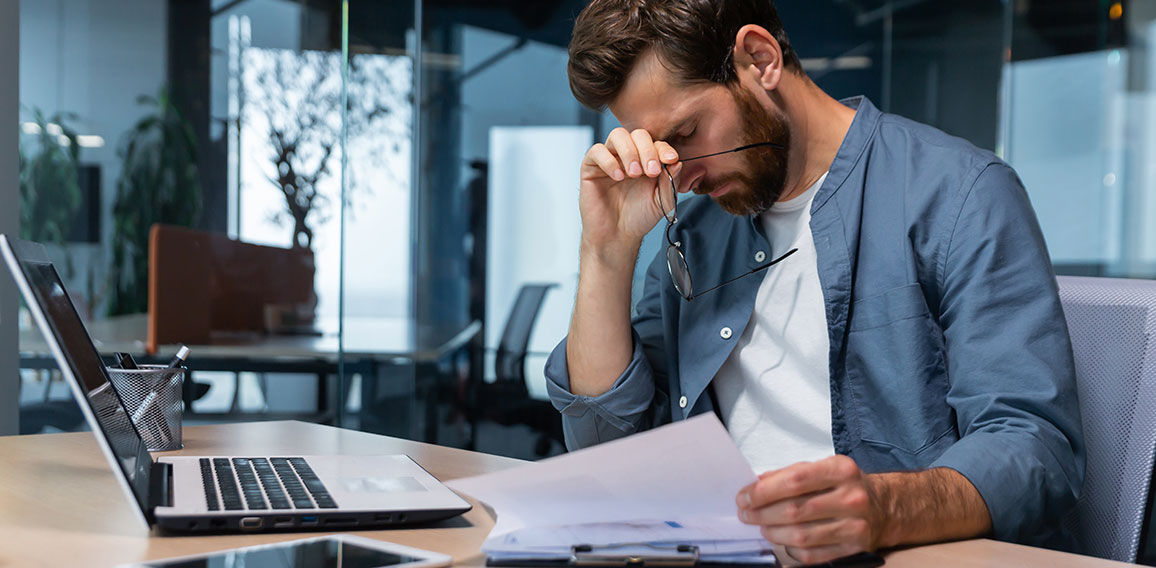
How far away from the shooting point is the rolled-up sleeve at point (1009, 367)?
862mm

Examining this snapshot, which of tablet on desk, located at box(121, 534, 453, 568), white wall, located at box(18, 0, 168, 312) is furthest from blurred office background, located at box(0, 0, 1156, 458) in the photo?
tablet on desk, located at box(121, 534, 453, 568)

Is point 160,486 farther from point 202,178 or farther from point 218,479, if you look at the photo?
point 202,178

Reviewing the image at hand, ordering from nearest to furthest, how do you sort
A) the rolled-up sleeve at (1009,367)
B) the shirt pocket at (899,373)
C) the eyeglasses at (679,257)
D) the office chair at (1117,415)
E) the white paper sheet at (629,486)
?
1. the white paper sheet at (629,486)
2. the rolled-up sleeve at (1009,367)
3. the office chair at (1117,415)
4. the shirt pocket at (899,373)
5. the eyeglasses at (679,257)

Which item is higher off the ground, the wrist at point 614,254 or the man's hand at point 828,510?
the wrist at point 614,254

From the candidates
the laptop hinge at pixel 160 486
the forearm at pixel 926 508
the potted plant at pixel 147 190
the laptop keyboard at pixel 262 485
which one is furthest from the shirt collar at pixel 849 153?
the potted plant at pixel 147 190

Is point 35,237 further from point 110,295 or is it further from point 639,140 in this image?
point 639,140

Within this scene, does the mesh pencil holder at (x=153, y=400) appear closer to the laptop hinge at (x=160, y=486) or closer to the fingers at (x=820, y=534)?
the laptop hinge at (x=160, y=486)

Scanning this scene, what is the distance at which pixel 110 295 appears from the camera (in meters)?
3.06

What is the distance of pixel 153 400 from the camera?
1.18 metres

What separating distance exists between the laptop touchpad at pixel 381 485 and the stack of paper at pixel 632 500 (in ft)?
0.53

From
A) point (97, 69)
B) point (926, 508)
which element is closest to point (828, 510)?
point (926, 508)

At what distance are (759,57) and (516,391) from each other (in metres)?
2.19

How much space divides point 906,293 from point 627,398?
37cm

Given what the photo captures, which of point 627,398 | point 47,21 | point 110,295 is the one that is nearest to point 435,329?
point 110,295
